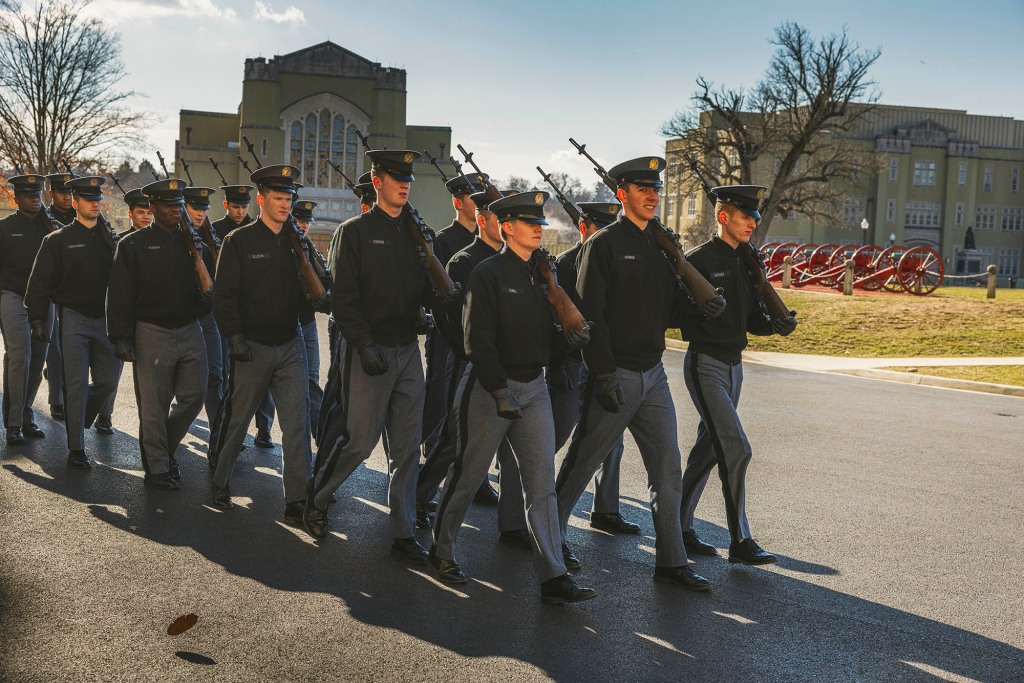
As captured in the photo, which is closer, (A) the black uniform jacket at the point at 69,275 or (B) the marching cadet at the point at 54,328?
(A) the black uniform jacket at the point at 69,275

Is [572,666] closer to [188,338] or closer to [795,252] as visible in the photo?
[188,338]

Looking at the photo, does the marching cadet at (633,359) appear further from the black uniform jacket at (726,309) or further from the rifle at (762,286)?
the rifle at (762,286)

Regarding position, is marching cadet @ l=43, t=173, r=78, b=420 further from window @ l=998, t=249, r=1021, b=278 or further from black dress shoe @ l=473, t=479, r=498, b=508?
window @ l=998, t=249, r=1021, b=278

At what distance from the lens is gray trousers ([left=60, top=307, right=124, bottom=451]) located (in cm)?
830

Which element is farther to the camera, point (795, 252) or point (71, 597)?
point (795, 252)

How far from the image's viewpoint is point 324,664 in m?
4.40

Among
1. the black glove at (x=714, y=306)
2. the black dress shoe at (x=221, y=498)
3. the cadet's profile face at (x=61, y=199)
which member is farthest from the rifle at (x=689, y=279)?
the cadet's profile face at (x=61, y=199)

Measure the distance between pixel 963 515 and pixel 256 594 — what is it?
A: 504cm

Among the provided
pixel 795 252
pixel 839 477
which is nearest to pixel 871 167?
pixel 795 252

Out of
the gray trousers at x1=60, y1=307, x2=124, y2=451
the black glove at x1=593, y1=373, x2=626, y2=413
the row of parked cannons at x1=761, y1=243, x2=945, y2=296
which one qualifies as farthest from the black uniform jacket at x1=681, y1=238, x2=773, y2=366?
the row of parked cannons at x1=761, y1=243, x2=945, y2=296

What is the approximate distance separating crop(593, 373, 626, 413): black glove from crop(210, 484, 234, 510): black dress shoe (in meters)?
2.85

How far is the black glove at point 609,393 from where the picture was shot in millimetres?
5621

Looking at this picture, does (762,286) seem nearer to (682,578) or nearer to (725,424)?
(725,424)

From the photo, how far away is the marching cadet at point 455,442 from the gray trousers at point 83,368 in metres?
3.03
